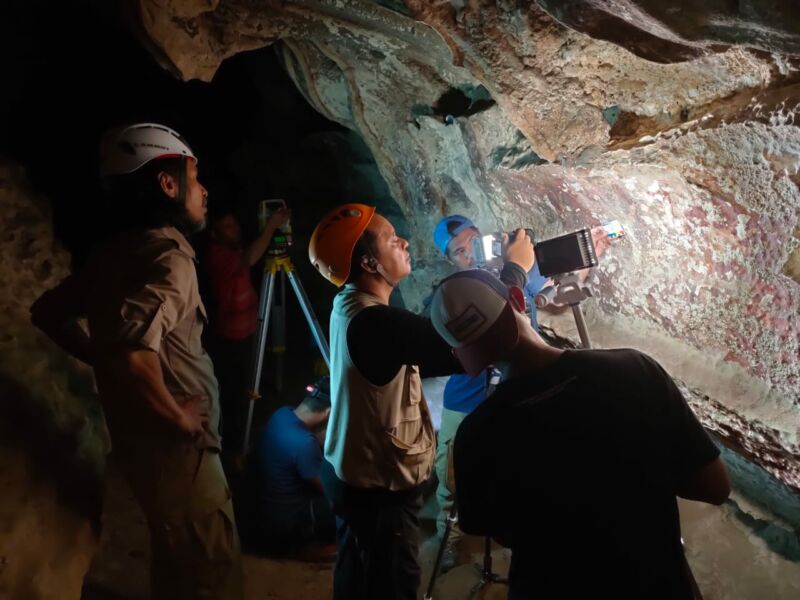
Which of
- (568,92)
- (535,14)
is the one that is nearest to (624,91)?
(568,92)

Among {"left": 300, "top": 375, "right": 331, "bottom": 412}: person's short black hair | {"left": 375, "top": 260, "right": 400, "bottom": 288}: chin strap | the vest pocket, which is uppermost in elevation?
A: {"left": 375, "top": 260, "right": 400, "bottom": 288}: chin strap

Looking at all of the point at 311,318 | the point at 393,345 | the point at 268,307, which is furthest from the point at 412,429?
the point at 268,307

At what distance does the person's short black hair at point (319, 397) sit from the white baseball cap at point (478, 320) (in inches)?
92.0

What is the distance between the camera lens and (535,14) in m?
2.00

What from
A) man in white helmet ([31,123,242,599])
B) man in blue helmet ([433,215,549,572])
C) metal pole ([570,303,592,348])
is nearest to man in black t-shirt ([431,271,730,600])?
metal pole ([570,303,592,348])

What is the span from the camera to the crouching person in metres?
3.28

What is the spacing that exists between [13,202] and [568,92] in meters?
3.19

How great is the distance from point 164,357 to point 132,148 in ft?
2.66

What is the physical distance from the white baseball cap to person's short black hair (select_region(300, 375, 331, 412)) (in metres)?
2.34

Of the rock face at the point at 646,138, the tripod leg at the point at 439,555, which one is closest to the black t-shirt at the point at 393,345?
the rock face at the point at 646,138

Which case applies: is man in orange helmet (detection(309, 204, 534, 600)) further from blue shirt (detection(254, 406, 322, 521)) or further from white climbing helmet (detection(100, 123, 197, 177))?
blue shirt (detection(254, 406, 322, 521))

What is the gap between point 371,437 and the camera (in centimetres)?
191

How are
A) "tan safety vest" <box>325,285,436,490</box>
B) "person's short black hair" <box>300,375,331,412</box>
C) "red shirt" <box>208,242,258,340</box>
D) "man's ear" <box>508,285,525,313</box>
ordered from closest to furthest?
"man's ear" <box>508,285,525,313</box>, "tan safety vest" <box>325,285,436,490</box>, "person's short black hair" <box>300,375,331,412</box>, "red shirt" <box>208,242,258,340</box>

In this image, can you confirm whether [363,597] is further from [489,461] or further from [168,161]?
[168,161]
